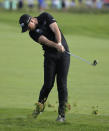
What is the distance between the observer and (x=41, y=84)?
52.9 ft

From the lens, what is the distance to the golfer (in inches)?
375

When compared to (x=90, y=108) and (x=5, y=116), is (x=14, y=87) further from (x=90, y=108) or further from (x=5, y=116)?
(x=5, y=116)

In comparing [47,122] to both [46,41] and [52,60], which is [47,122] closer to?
[52,60]

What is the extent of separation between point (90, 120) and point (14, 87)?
5.58 metres

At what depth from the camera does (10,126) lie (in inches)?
361

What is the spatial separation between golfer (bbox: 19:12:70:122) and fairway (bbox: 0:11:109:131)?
532mm

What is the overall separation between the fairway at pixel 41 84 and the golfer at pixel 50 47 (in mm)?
532

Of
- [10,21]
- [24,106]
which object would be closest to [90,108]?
[24,106]

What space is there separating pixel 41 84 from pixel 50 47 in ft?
21.4

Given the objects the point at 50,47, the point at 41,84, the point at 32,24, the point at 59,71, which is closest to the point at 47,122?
the point at 59,71

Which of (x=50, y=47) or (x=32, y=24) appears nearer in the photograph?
(x=32, y=24)

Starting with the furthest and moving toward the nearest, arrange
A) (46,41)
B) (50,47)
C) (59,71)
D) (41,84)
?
(41,84)
(59,71)
(50,47)
(46,41)

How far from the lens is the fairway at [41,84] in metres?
9.66

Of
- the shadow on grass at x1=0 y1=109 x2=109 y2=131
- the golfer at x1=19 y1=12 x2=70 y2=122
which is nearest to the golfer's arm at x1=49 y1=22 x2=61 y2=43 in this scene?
the golfer at x1=19 y1=12 x2=70 y2=122
